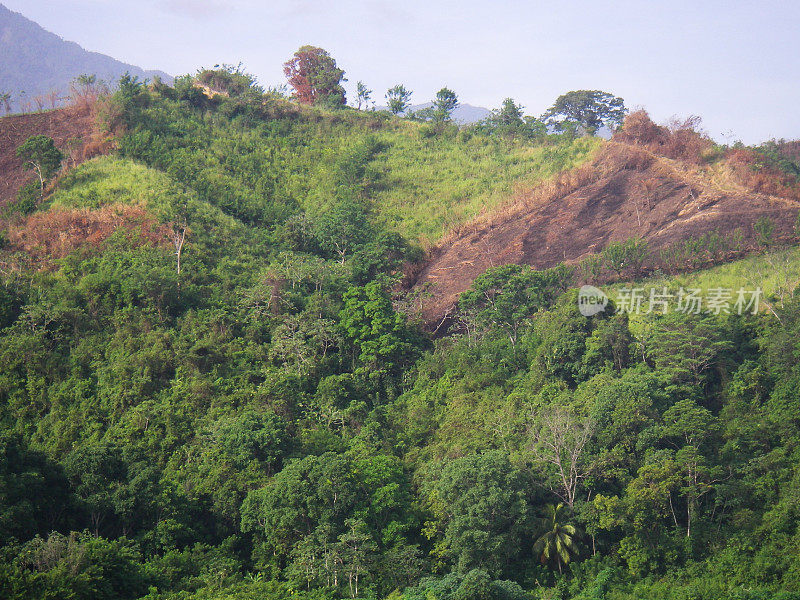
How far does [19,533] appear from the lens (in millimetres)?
18625

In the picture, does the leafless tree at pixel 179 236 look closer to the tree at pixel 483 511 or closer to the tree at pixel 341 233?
the tree at pixel 341 233

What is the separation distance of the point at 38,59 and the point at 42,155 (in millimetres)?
129051

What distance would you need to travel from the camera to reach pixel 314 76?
51281mm

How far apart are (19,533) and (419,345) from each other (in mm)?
15682

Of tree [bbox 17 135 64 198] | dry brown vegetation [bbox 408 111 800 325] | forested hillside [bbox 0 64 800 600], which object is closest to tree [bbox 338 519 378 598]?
forested hillside [bbox 0 64 800 600]

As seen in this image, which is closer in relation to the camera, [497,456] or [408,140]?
[497,456]

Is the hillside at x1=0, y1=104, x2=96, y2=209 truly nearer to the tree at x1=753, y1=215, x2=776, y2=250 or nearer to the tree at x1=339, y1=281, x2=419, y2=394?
the tree at x1=339, y1=281, x2=419, y2=394

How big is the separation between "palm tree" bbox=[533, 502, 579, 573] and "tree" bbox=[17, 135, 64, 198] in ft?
87.2

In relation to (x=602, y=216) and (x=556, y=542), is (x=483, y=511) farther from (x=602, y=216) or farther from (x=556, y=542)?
(x=602, y=216)

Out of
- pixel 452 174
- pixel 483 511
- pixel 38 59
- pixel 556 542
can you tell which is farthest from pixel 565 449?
pixel 38 59

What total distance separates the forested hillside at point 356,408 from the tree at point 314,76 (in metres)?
15.2

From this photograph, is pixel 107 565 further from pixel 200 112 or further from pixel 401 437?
pixel 200 112

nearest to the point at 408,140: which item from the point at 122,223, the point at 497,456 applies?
the point at 122,223

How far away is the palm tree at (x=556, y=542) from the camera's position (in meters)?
20.7
